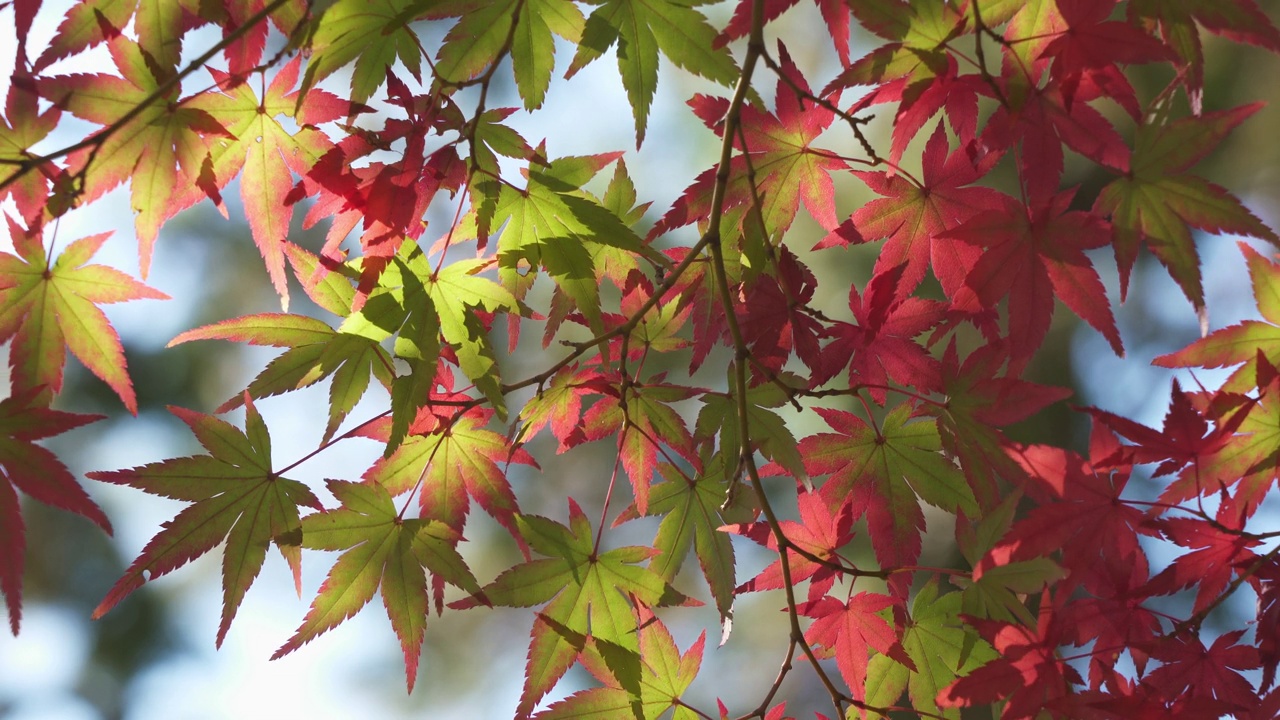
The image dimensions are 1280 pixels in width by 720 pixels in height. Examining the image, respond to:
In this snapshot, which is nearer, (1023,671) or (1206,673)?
(1023,671)

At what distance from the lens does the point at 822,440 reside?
93cm

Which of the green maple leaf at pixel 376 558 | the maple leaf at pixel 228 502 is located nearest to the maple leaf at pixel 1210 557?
the green maple leaf at pixel 376 558

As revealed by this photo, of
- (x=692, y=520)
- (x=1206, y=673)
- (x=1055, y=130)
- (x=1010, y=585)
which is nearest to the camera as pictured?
(x=1010, y=585)

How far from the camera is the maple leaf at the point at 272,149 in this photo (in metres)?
0.87

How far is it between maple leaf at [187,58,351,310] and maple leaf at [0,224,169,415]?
0.42ft

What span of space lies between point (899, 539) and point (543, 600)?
0.37 m

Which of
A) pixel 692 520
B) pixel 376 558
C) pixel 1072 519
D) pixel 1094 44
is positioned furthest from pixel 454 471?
pixel 1094 44

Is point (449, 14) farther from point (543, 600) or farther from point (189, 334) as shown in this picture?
point (543, 600)

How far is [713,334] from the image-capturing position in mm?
911

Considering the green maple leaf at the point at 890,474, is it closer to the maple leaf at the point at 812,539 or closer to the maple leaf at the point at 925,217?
the maple leaf at the point at 812,539

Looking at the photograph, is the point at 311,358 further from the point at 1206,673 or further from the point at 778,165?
the point at 1206,673

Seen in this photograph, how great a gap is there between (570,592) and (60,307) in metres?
0.55

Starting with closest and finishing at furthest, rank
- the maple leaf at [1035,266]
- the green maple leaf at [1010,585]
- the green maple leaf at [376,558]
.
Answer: the green maple leaf at [1010,585]
the maple leaf at [1035,266]
the green maple leaf at [376,558]

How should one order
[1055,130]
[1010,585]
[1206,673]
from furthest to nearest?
[1206,673]
[1055,130]
[1010,585]
